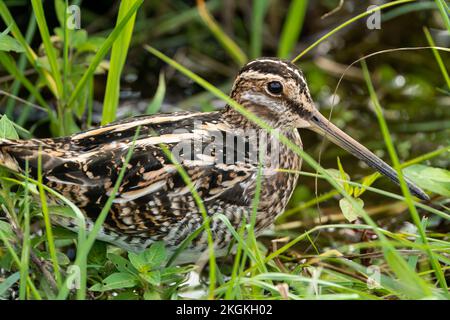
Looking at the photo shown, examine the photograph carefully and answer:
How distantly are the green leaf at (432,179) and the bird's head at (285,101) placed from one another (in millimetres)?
69

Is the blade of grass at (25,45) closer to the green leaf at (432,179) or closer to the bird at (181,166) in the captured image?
the bird at (181,166)

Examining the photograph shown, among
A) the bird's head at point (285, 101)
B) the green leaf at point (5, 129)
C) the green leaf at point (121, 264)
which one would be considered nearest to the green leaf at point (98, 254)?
the green leaf at point (121, 264)

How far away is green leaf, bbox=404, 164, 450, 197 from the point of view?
3186 mm

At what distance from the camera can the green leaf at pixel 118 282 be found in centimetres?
276

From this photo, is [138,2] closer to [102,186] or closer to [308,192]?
[102,186]

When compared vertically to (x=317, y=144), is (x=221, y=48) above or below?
above

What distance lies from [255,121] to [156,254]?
0.60 meters

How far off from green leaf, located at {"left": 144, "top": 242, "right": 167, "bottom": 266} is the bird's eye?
0.75 metres

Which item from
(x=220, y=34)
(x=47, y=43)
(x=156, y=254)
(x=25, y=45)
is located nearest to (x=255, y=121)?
(x=156, y=254)

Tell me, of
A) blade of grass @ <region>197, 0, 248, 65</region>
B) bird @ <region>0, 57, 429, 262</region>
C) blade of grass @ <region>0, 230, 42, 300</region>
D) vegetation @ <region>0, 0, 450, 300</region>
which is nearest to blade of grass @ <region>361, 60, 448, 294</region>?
vegetation @ <region>0, 0, 450, 300</region>

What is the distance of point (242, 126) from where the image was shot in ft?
11.1

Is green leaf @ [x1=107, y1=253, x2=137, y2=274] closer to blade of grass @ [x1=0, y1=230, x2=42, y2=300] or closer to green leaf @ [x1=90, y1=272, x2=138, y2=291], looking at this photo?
green leaf @ [x1=90, y1=272, x2=138, y2=291]
